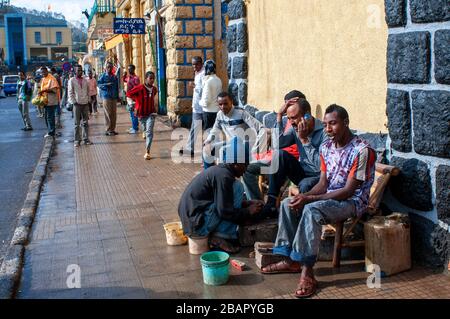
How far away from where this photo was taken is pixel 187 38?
49.1 ft

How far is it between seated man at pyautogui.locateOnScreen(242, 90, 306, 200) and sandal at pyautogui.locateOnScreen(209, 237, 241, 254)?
111 cm

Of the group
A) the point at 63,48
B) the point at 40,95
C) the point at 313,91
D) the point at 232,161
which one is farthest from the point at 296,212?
the point at 63,48

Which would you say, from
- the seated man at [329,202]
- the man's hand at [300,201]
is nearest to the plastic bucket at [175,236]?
the seated man at [329,202]

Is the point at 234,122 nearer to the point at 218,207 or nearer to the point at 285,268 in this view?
the point at 218,207

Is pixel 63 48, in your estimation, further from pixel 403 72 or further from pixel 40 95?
pixel 403 72

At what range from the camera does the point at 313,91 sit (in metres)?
6.74

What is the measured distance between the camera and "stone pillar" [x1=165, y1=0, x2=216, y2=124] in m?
14.9

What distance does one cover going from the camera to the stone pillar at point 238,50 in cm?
819

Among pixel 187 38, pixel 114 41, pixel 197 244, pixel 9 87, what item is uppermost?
pixel 114 41

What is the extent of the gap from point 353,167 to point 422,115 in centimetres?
74

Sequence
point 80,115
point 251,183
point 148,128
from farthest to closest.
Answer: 1. point 80,115
2. point 148,128
3. point 251,183

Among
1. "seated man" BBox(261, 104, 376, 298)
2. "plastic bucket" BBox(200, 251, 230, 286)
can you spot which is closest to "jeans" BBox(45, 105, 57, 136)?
"plastic bucket" BBox(200, 251, 230, 286)

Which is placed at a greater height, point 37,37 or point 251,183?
point 37,37

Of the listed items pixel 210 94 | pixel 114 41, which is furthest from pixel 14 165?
pixel 114 41
